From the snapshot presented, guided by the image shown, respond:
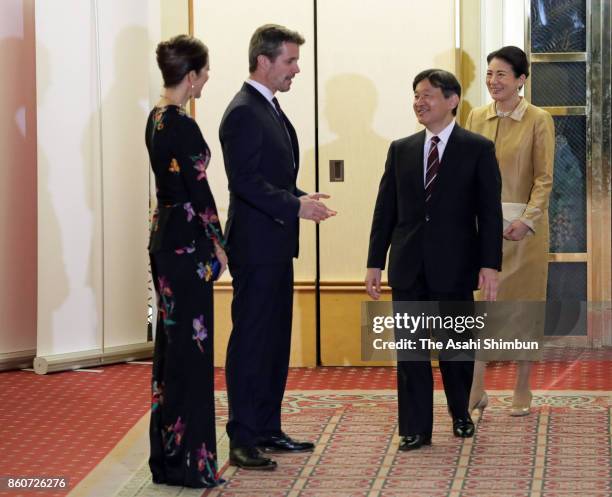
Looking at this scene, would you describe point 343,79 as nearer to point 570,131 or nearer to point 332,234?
point 332,234

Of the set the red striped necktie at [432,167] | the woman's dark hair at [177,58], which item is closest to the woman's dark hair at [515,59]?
the red striped necktie at [432,167]

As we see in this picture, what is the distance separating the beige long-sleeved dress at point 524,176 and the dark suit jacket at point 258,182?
1175mm

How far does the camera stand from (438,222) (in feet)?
15.9

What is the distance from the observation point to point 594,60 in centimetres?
704

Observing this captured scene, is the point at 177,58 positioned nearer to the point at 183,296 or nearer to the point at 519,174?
the point at 183,296

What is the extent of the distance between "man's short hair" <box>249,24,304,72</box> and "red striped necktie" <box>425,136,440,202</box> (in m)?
0.70

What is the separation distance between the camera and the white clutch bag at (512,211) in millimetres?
5391

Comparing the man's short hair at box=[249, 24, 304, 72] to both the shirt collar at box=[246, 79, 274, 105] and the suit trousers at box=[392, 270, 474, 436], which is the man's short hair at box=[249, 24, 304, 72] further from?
the suit trousers at box=[392, 270, 474, 436]

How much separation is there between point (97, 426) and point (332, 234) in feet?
6.26

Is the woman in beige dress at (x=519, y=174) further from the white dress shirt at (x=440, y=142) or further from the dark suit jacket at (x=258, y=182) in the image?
the dark suit jacket at (x=258, y=182)

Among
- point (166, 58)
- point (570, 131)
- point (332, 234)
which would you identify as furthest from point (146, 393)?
point (570, 131)

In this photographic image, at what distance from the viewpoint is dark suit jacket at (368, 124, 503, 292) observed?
15.8 feet

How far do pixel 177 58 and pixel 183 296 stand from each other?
84 cm

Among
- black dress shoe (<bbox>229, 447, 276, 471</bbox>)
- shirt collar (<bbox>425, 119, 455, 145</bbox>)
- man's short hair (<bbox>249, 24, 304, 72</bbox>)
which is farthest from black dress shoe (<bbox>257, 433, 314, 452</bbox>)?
man's short hair (<bbox>249, 24, 304, 72</bbox>)
